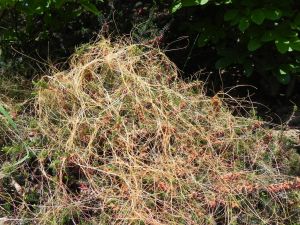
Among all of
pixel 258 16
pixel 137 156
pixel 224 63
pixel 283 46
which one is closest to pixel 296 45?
pixel 283 46

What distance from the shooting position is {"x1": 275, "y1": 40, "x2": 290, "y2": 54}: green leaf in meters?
3.38

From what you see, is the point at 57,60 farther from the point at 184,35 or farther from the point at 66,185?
the point at 66,185

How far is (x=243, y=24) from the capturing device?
Answer: 3398 millimetres

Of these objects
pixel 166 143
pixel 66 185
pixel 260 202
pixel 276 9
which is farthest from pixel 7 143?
pixel 276 9

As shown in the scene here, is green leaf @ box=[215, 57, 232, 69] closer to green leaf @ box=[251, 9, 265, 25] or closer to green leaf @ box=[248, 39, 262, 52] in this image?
green leaf @ box=[248, 39, 262, 52]

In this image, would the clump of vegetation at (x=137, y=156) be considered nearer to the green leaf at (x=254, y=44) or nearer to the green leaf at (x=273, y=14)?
the green leaf at (x=254, y=44)

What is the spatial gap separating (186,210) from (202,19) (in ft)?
5.46

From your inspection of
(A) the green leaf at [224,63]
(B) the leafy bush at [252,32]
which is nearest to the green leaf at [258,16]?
(B) the leafy bush at [252,32]

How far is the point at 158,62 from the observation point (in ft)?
12.0

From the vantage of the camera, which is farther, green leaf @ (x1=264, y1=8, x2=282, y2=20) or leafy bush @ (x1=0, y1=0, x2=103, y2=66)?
leafy bush @ (x1=0, y1=0, x2=103, y2=66)

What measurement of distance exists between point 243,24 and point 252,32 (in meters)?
0.18

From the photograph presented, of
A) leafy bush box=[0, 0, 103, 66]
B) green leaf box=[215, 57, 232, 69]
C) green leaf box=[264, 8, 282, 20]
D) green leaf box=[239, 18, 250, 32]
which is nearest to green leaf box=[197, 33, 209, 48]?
green leaf box=[215, 57, 232, 69]

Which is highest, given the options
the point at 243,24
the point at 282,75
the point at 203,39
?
the point at 243,24

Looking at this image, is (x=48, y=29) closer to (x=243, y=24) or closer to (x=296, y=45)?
(x=243, y=24)
